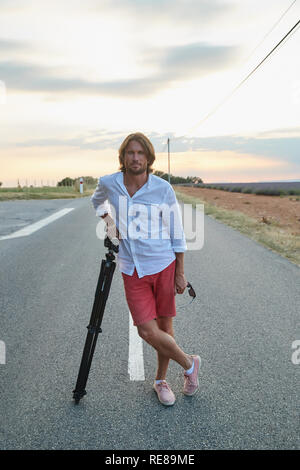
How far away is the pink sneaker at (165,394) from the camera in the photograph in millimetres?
3139

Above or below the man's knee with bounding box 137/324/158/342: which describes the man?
above

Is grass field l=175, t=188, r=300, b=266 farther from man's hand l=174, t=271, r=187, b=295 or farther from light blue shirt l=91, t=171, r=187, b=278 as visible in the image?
light blue shirt l=91, t=171, r=187, b=278

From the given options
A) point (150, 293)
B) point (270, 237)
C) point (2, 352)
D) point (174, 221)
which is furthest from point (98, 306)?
point (270, 237)

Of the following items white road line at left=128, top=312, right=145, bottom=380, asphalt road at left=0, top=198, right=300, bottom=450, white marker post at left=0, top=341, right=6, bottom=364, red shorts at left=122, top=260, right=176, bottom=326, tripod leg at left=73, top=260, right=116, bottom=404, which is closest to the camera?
asphalt road at left=0, top=198, right=300, bottom=450

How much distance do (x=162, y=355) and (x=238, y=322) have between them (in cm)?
178

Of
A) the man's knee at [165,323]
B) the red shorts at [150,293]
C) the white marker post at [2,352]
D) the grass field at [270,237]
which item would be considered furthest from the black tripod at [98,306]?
the grass field at [270,237]

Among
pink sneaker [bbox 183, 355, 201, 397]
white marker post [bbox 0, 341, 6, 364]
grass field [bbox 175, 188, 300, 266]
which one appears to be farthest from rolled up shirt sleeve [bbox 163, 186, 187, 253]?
grass field [bbox 175, 188, 300, 266]

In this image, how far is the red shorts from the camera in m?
3.01

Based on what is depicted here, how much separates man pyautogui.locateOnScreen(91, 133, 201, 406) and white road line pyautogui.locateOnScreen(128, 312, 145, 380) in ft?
1.50

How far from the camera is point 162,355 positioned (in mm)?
3221

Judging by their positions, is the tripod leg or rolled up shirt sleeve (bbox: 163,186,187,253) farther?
the tripod leg
